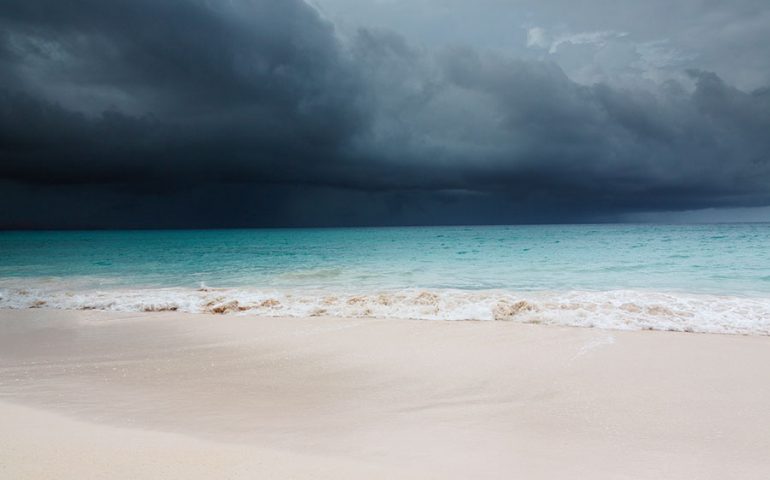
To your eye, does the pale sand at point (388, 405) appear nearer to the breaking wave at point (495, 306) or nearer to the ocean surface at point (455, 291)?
the breaking wave at point (495, 306)

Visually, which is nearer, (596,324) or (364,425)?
(364,425)

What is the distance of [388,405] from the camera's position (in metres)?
4.72

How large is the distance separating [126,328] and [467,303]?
790cm

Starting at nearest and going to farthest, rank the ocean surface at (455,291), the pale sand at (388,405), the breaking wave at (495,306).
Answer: the pale sand at (388,405) < the breaking wave at (495,306) < the ocean surface at (455,291)

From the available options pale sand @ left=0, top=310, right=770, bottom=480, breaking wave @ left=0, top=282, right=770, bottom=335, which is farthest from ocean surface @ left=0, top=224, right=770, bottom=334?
pale sand @ left=0, top=310, right=770, bottom=480

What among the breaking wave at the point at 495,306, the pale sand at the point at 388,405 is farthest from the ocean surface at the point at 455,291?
the pale sand at the point at 388,405

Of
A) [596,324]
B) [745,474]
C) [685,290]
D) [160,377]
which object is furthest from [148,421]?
[685,290]

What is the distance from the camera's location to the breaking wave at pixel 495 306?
909 cm

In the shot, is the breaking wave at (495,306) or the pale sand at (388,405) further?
the breaking wave at (495,306)

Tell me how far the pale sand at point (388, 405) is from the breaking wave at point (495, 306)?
3.38ft

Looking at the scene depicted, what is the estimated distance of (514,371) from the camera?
587 cm

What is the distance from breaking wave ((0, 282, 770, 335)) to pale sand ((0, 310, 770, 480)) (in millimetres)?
1029

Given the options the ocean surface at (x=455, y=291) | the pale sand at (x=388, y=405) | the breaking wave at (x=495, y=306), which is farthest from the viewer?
the ocean surface at (x=455, y=291)

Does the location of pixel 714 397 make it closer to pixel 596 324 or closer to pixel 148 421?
pixel 596 324
